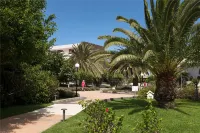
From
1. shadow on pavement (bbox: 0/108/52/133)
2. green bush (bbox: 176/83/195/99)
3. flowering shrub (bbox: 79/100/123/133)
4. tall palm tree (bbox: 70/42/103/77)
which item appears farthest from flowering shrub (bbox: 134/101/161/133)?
tall palm tree (bbox: 70/42/103/77)

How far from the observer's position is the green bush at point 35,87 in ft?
52.6

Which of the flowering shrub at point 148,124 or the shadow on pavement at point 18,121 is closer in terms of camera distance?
the flowering shrub at point 148,124

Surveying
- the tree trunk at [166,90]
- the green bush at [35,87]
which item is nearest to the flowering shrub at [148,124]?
the tree trunk at [166,90]

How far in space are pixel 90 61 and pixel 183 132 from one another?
116 ft

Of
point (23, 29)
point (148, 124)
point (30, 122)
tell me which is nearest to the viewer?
point (148, 124)

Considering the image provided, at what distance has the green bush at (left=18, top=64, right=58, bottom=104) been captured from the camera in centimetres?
1605

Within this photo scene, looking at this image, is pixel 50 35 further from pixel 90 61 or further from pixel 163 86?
pixel 90 61

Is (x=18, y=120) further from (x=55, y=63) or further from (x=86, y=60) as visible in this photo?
(x=86, y=60)

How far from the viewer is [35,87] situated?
16547 millimetres

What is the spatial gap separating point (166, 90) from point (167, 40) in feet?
7.90

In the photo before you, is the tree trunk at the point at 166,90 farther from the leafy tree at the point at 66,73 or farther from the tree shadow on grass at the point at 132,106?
the leafy tree at the point at 66,73

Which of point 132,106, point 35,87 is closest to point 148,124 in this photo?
point 132,106

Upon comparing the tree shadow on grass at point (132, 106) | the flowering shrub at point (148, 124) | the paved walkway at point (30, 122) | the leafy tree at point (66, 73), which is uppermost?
the leafy tree at point (66, 73)

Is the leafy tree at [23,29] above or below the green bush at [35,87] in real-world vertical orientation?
above
